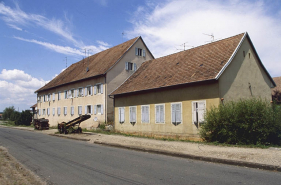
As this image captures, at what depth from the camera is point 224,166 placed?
873 centimetres

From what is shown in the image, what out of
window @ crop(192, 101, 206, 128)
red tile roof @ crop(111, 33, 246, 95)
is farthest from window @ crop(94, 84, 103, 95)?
window @ crop(192, 101, 206, 128)

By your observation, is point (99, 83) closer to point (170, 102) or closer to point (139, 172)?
point (170, 102)

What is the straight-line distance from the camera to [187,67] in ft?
64.0

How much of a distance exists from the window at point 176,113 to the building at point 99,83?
1055 cm

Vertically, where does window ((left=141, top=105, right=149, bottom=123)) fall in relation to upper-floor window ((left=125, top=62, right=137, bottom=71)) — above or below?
below

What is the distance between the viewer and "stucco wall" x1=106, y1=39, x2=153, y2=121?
90.0ft

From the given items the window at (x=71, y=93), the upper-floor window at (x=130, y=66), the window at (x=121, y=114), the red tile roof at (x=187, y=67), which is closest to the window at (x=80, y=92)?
the window at (x=71, y=93)

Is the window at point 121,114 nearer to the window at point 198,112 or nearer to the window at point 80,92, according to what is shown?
the window at point 198,112

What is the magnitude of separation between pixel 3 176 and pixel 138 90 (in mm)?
14720

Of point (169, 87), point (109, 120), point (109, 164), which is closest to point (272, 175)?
point (109, 164)

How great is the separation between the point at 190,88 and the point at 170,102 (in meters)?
2.05

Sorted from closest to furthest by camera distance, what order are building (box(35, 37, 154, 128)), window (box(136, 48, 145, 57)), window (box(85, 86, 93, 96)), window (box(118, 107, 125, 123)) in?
window (box(118, 107, 125, 123)) → building (box(35, 37, 154, 128)) → window (box(85, 86, 93, 96)) → window (box(136, 48, 145, 57))

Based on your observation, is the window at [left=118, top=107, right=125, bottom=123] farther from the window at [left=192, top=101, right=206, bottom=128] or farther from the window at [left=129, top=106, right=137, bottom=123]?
the window at [left=192, top=101, right=206, bottom=128]

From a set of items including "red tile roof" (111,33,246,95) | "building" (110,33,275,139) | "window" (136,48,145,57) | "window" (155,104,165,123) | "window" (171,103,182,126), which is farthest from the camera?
"window" (136,48,145,57)
